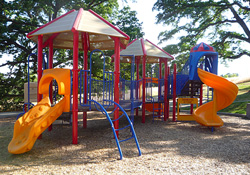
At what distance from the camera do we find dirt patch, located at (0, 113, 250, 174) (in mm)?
3998

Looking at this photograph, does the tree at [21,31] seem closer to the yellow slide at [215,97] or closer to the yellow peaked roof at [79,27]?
the yellow peaked roof at [79,27]

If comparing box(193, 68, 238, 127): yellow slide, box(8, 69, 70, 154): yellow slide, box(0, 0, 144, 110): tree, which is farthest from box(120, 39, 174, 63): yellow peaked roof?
box(0, 0, 144, 110): tree

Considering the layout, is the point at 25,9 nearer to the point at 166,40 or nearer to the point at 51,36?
the point at 51,36

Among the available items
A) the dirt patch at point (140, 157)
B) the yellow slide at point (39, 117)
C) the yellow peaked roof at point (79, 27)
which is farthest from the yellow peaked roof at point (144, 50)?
the yellow slide at point (39, 117)

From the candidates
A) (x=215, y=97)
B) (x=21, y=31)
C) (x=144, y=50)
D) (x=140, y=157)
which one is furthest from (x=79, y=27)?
(x=21, y=31)

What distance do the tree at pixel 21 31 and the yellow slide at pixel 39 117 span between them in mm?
8863

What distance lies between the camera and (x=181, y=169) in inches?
157

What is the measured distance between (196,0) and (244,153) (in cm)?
1507

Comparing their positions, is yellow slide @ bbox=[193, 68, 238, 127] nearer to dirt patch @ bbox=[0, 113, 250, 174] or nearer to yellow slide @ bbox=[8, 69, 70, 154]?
dirt patch @ bbox=[0, 113, 250, 174]

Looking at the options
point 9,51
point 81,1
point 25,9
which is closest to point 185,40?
point 81,1

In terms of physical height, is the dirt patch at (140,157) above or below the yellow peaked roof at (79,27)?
below

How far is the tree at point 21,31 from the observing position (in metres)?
13.1

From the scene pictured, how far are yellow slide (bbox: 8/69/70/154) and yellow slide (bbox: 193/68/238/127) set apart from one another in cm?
504

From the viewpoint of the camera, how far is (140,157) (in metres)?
4.70
